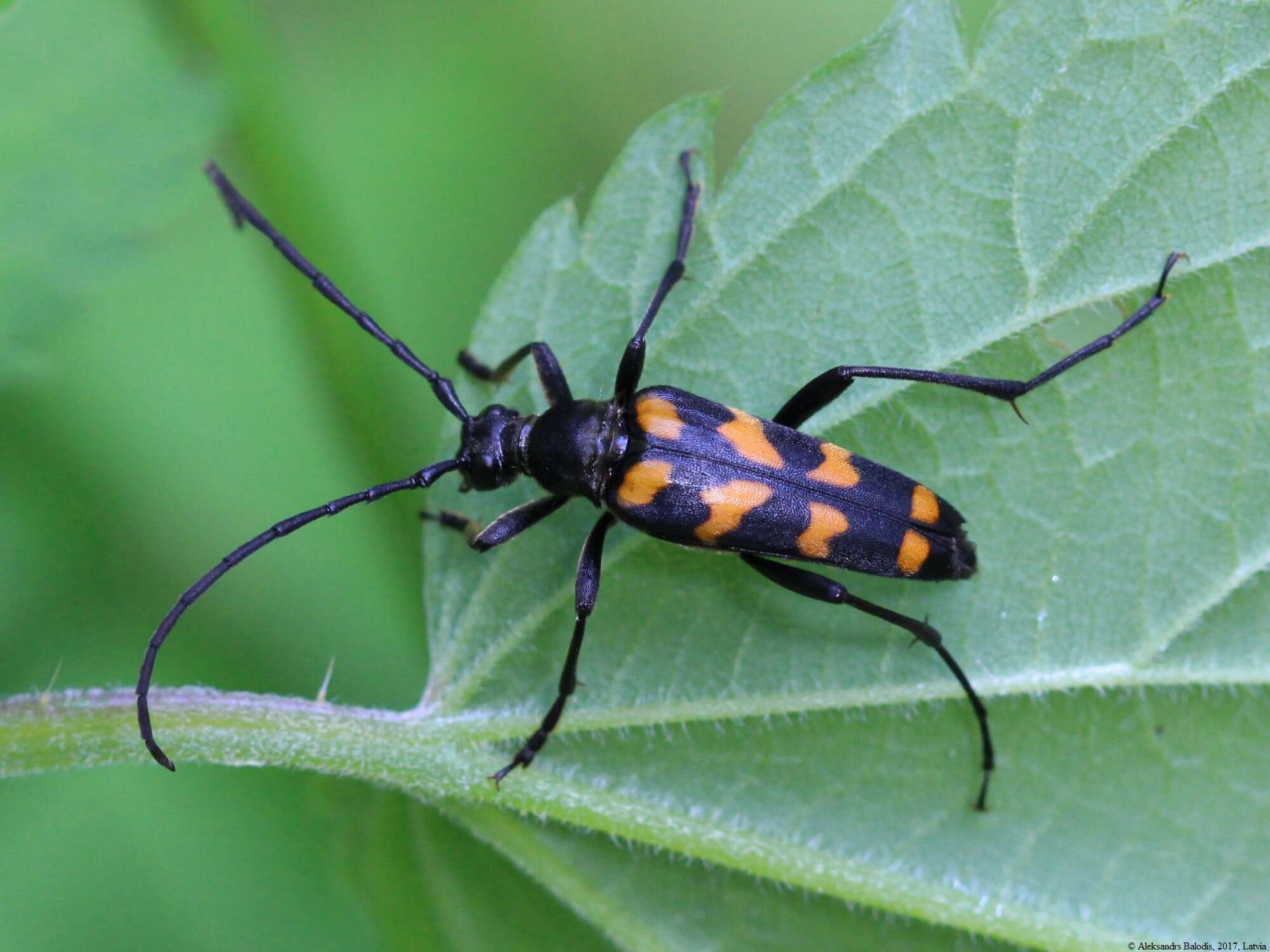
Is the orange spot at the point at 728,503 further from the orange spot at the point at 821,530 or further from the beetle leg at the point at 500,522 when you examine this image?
the beetle leg at the point at 500,522

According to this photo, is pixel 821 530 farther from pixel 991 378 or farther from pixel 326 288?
pixel 326 288

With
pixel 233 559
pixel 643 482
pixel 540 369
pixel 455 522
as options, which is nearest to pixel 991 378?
pixel 643 482

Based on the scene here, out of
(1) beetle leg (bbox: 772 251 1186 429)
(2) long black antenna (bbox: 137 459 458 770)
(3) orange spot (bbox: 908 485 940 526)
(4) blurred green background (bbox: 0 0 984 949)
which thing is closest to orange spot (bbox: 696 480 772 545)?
(1) beetle leg (bbox: 772 251 1186 429)

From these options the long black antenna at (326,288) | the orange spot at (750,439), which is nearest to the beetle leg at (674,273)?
the orange spot at (750,439)

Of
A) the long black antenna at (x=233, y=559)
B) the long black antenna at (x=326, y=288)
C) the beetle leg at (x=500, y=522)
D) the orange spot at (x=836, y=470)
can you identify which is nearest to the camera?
the long black antenna at (x=233, y=559)

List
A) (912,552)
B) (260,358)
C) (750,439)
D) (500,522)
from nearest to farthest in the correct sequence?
(912,552) → (750,439) → (500,522) → (260,358)

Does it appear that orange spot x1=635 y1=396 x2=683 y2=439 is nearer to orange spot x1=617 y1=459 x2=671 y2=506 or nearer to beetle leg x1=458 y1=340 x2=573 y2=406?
orange spot x1=617 y1=459 x2=671 y2=506

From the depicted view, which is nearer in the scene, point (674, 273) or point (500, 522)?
point (674, 273)
